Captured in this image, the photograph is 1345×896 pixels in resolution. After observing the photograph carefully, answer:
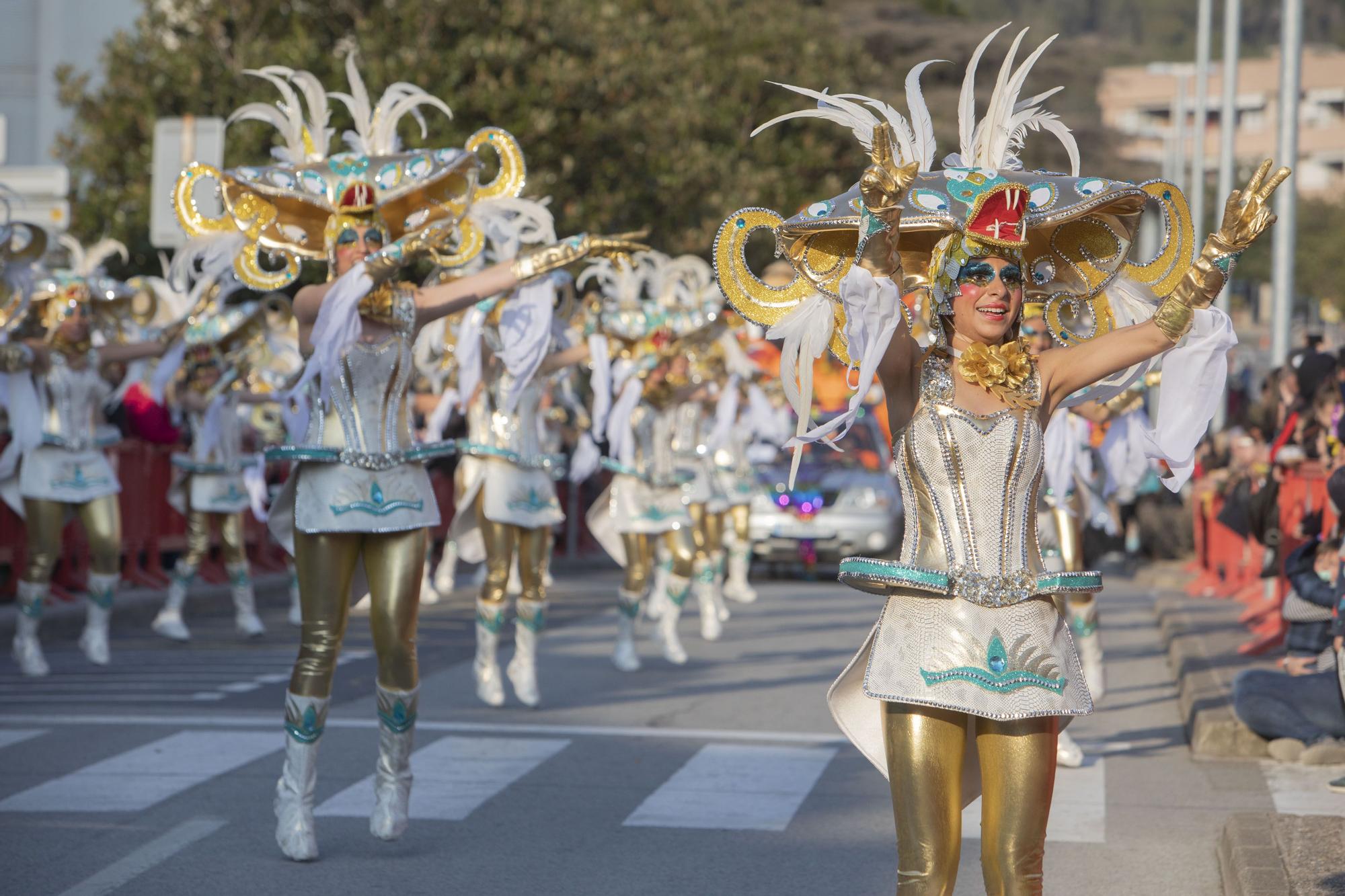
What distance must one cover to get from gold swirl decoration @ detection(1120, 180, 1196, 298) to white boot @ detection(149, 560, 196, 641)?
10.5 m

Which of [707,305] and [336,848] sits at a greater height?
[707,305]

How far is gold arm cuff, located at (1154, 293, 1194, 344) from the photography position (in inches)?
198

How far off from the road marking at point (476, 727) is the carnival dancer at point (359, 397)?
8.98 ft

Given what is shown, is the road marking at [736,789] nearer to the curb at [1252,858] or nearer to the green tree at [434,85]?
the curb at [1252,858]

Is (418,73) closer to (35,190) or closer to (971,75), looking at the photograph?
(35,190)

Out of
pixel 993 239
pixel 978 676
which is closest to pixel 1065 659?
pixel 978 676

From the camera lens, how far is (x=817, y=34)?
41.3m

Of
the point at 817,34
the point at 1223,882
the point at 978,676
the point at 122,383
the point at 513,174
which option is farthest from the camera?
the point at 817,34

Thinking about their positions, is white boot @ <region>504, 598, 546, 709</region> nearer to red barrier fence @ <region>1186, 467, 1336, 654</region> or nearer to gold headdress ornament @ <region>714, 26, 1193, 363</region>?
red barrier fence @ <region>1186, 467, 1336, 654</region>

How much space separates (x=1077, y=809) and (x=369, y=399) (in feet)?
11.3

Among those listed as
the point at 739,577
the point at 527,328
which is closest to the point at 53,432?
the point at 527,328

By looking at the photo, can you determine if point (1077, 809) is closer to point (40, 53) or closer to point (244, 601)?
point (244, 601)

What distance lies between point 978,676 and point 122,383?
14189 millimetres

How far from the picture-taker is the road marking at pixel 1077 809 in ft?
26.1
